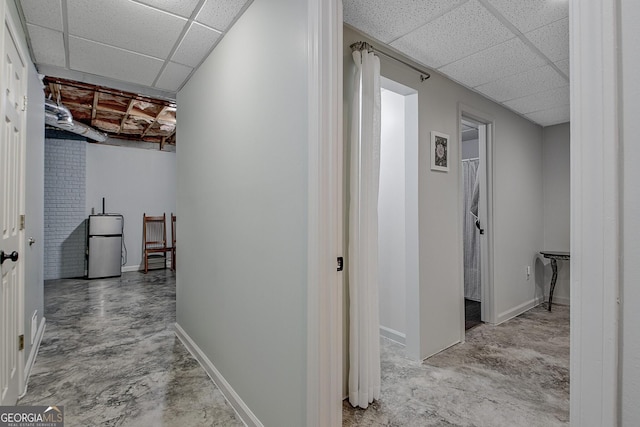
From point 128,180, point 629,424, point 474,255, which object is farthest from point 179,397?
point 128,180

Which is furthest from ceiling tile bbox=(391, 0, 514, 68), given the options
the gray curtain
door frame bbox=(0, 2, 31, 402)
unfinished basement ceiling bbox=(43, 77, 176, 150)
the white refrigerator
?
the white refrigerator

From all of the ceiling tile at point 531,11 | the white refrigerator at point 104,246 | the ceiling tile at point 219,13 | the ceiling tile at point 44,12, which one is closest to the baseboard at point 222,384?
the ceiling tile at point 219,13

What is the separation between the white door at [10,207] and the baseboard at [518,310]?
14.0 ft

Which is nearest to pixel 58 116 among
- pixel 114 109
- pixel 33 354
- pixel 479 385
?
pixel 114 109

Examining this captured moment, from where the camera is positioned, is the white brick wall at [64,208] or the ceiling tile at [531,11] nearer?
the ceiling tile at [531,11]

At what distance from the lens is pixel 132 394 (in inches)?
82.4

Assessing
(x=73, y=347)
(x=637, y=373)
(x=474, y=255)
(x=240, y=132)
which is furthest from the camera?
(x=474, y=255)

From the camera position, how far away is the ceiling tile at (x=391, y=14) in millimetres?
1822

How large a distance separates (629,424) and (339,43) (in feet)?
5.05

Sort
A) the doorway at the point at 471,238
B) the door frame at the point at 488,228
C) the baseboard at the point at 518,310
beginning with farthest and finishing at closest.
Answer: the doorway at the point at 471,238 → the baseboard at the point at 518,310 → the door frame at the point at 488,228

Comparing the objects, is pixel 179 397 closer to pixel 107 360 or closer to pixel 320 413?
pixel 107 360

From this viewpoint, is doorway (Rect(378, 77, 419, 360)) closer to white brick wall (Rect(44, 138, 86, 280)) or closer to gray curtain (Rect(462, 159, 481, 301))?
gray curtain (Rect(462, 159, 481, 301))

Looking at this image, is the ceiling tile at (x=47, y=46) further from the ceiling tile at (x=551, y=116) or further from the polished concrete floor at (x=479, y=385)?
the ceiling tile at (x=551, y=116)

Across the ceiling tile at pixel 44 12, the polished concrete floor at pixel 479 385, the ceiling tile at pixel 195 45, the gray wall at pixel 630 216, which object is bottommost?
the polished concrete floor at pixel 479 385
